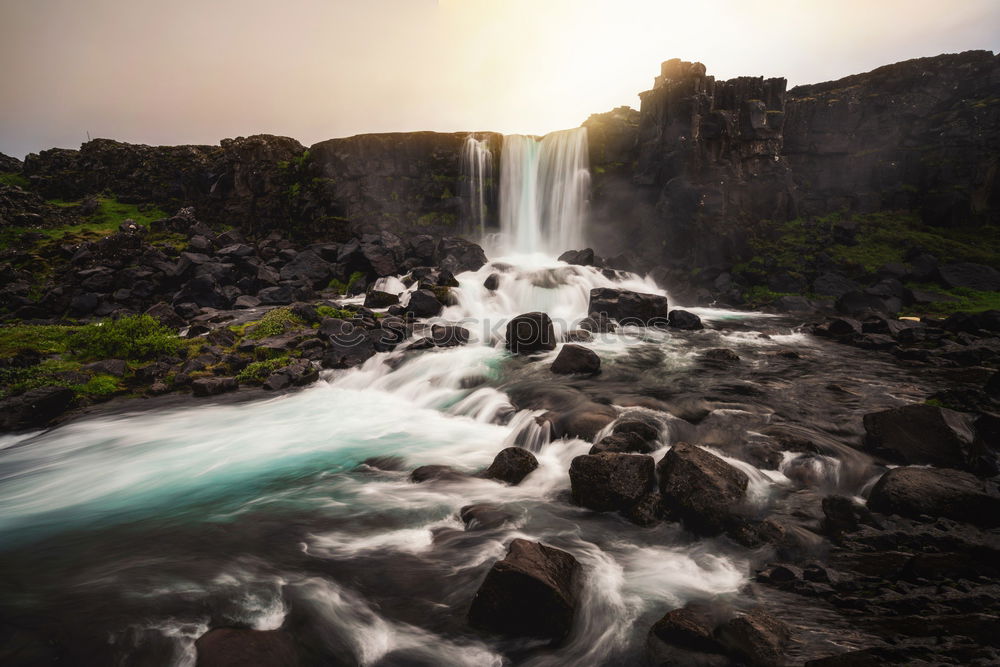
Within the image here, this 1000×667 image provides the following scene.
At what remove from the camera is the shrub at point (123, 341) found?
12812 millimetres

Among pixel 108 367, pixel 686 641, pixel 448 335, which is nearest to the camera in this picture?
pixel 686 641

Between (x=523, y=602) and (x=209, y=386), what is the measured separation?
440 inches

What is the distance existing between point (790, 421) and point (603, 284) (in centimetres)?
1626

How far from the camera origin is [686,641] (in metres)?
3.58

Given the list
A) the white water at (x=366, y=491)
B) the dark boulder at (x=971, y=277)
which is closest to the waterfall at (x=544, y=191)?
the white water at (x=366, y=491)

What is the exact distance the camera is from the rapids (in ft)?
13.0

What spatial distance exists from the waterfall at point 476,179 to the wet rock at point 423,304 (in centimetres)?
1670

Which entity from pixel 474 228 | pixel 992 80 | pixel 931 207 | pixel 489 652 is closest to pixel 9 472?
pixel 489 652

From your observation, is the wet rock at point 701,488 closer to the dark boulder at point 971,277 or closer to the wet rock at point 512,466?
the wet rock at point 512,466

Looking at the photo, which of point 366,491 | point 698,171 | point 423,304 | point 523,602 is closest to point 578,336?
point 423,304

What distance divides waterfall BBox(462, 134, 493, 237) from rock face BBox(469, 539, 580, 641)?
1232 inches

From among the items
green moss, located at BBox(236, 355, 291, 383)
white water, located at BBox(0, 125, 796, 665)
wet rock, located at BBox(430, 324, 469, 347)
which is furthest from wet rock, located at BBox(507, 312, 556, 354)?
green moss, located at BBox(236, 355, 291, 383)

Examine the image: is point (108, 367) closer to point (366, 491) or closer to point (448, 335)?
point (448, 335)

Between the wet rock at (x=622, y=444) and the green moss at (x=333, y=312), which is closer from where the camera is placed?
the wet rock at (x=622, y=444)
